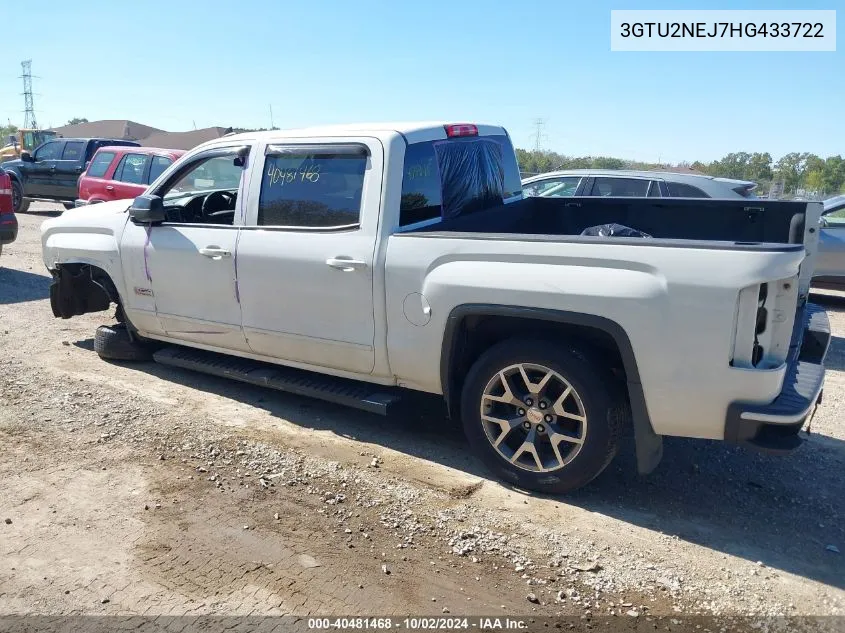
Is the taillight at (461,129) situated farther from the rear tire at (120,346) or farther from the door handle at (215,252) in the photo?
the rear tire at (120,346)

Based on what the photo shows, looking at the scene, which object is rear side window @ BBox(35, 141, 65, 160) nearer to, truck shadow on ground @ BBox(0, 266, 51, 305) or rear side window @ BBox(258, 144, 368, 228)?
truck shadow on ground @ BBox(0, 266, 51, 305)

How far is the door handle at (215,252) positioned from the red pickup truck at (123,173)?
8.05 m

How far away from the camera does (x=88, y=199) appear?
12805 mm

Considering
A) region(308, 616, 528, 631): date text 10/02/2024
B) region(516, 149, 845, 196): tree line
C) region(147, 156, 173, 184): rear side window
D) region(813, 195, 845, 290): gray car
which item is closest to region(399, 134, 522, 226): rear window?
region(308, 616, 528, 631): date text 10/02/2024

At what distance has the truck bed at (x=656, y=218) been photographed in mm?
4711

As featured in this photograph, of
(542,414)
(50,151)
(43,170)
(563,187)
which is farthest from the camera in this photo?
(50,151)

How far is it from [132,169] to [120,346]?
298 inches

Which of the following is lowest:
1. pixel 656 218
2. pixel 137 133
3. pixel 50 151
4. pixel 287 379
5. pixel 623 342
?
pixel 287 379

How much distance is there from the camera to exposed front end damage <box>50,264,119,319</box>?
6065 millimetres

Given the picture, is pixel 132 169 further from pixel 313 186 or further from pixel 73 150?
pixel 313 186

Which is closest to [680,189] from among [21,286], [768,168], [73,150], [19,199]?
[21,286]

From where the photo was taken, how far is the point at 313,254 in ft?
14.9

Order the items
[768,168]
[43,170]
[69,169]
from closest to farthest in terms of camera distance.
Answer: [69,169] < [43,170] < [768,168]

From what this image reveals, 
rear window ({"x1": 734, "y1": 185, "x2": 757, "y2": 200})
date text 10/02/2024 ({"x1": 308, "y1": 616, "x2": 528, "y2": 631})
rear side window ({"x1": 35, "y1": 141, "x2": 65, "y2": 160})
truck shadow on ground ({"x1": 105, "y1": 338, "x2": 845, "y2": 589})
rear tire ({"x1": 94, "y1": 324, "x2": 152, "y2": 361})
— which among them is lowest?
date text 10/02/2024 ({"x1": 308, "y1": 616, "x2": 528, "y2": 631})
